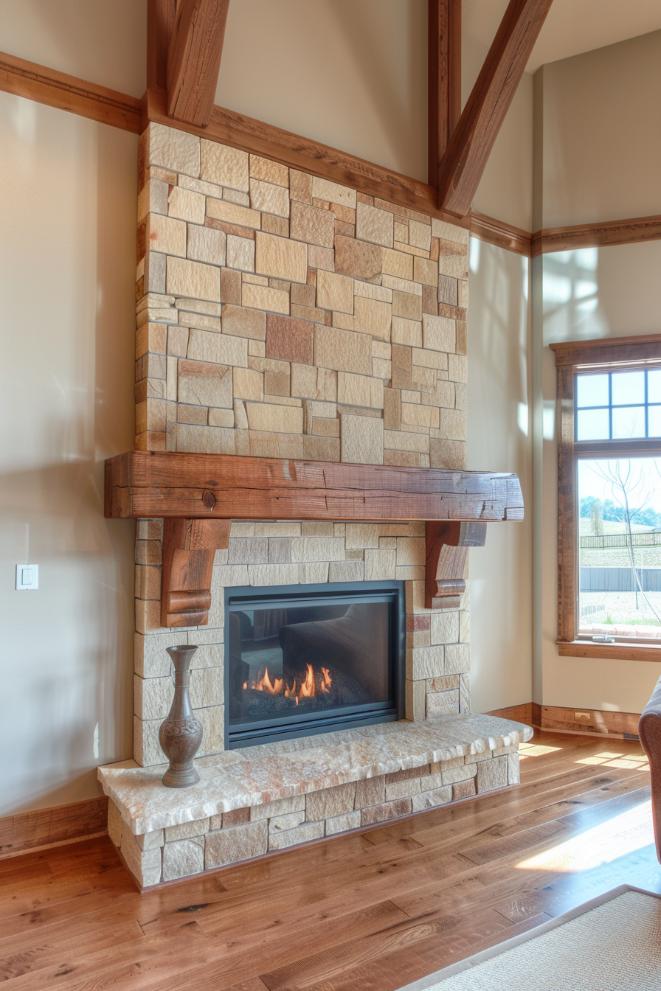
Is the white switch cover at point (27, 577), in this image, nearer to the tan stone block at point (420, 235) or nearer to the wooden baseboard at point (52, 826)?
the wooden baseboard at point (52, 826)

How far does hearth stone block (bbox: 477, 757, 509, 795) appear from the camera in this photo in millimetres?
3377

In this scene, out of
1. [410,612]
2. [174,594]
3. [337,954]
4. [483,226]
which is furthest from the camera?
[483,226]

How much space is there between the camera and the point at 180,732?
266cm

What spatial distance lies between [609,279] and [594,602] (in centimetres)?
200

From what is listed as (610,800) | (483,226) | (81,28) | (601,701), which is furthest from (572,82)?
(610,800)

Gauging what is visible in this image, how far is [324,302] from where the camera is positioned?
11.0 feet

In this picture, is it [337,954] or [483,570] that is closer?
[337,954]

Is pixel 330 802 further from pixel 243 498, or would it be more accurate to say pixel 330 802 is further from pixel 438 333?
pixel 438 333

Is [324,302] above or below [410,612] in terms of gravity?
above

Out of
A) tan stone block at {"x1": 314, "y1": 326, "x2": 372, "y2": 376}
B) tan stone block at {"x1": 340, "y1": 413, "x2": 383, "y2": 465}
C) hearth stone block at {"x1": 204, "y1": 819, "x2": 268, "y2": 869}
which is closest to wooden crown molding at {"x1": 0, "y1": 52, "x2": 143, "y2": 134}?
tan stone block at {"x1": 314, "y1": 326, "x2": 372, "y2": 376}

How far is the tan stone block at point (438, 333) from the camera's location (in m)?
3.70

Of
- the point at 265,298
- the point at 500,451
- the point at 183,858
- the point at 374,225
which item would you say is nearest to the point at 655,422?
the point at 500,451

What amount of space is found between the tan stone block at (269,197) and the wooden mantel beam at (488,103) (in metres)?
0.98

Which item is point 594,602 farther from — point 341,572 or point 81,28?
point 81,28
